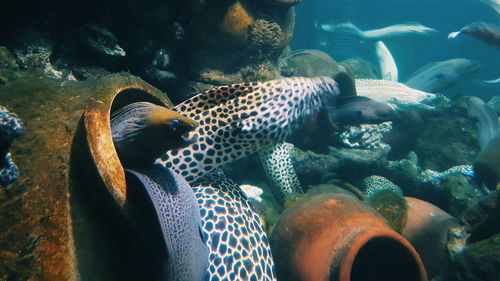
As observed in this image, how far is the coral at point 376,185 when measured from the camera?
4.88 meters

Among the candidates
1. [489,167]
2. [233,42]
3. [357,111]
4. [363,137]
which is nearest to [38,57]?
[233,42]

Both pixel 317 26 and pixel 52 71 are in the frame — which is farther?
pixel 317 26

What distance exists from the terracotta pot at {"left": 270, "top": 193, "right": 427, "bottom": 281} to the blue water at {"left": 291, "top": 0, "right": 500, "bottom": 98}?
20530mm

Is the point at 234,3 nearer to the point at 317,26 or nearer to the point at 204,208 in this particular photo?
the point at 204,208

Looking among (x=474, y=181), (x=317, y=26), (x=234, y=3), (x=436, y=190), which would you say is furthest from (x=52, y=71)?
(x=317, y=26)

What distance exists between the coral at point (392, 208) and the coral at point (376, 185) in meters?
1.39

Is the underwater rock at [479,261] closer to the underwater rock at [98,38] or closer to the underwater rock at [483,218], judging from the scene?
the underwater rock at [483,218]

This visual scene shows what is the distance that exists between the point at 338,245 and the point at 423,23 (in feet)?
98.6

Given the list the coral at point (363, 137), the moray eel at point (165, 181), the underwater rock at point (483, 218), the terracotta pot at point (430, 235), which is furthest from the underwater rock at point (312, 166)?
the moray eel at point (165, 181)

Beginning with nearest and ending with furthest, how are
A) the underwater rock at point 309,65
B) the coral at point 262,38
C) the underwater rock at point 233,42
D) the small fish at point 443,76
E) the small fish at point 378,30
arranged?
the underwater rock at point 233,42 < the coral at point 262,38 < the underwater rock at point 309,65 < the small fish at point 443,76 < the small fish at point 378,30

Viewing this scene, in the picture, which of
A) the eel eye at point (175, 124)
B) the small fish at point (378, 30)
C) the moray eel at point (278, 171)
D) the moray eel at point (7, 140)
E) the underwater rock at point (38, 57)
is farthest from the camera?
the small fish at point (378, 30)

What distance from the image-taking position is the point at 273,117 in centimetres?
299

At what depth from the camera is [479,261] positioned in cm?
252

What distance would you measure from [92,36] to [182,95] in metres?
1.47
